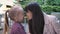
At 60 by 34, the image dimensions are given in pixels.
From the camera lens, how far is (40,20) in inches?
111

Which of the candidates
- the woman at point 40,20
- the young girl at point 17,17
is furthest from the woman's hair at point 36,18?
the young girl at point 17,17

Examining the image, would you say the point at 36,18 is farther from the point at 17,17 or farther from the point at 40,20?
the point at 17,17

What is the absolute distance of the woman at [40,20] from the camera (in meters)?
2.78

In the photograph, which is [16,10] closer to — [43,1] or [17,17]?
[17,17]

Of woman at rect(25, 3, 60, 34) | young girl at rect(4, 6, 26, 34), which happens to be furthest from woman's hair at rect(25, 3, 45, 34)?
young girl at rect(4, 6, 26, 34)

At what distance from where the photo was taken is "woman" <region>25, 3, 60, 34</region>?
2.78 meters

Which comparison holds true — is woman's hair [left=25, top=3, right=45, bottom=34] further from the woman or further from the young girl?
the young girl

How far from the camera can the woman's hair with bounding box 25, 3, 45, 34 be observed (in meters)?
2.78

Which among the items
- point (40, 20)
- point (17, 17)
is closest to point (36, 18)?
point (40, 20)

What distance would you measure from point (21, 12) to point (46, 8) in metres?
4.86

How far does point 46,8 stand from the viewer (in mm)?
7633

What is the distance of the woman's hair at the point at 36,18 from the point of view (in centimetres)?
278

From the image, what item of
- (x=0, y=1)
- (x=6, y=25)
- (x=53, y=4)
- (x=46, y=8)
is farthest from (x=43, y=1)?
(x=6, y=25)

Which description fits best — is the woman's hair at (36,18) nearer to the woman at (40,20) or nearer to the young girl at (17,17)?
the woman at (40,20)
